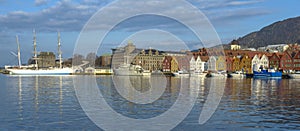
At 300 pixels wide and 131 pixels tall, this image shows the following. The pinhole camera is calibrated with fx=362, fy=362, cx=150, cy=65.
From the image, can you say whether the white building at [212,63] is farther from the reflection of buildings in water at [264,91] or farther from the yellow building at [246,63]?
the reflection of buildings in water at [264,91]

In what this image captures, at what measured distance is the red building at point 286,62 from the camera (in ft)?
430

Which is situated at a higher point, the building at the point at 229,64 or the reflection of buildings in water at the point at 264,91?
the building at the point at 229,64

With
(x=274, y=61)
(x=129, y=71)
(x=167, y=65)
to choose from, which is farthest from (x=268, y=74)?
(x=167, y=65)

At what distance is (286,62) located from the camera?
132750 mm

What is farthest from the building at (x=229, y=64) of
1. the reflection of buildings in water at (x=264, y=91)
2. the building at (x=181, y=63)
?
the reflection of buildings in water at (x=264, y=91)

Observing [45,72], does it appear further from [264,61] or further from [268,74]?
[268,74]

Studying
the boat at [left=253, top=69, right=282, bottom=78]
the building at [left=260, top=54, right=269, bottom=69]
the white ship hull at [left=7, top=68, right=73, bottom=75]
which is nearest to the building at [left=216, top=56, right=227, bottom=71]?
the building at [left=260, top=54, right=269, bottom=69]

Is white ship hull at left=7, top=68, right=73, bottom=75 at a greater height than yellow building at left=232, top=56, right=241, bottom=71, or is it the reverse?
yellow building at left=232, top=56, right=241, bottom=71

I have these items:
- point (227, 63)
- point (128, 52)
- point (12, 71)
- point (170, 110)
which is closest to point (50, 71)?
point (12, 71)

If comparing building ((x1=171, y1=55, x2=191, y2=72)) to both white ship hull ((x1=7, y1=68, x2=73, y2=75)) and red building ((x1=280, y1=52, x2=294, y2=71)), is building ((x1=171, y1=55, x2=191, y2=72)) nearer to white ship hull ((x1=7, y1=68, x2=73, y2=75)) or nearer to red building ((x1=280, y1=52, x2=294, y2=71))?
red building ((x1=280, y1=52, x2=294, y2=71))

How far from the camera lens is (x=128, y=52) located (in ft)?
546

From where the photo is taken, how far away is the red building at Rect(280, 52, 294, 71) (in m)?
131

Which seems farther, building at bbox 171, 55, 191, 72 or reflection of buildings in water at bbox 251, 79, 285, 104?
building at bbox 171, 55, 191, 72

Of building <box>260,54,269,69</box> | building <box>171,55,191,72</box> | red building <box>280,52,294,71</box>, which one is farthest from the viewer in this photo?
building <box>171,55,191,72</box>
